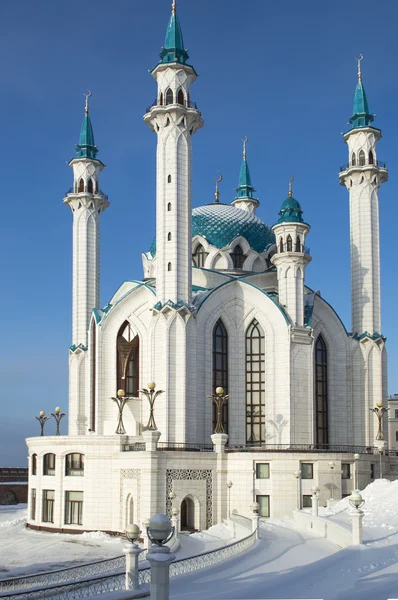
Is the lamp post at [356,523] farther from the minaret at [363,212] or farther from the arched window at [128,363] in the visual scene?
the minaret at [363,212]

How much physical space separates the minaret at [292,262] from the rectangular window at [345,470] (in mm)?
7823

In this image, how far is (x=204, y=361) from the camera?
1662 inches

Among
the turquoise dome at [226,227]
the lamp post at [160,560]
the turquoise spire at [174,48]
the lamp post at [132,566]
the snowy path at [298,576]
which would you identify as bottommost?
the snowy path at [298,576]

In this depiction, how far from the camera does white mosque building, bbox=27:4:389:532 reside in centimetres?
3750

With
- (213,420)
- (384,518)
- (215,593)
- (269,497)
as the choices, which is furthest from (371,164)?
(215,593)

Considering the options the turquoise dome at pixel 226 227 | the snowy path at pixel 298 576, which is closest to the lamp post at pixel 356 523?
the snowy path at pixel 298 576

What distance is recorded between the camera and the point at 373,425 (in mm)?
46250

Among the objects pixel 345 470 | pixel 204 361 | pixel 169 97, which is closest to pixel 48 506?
pixel 204 361

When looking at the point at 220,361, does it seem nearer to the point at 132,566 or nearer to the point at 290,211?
the point at 290,211

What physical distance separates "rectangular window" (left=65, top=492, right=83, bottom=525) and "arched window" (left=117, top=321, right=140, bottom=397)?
7.77 meters

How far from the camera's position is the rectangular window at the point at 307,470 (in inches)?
1487

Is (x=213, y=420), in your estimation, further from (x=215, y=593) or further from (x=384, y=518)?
(x=215, y=593)

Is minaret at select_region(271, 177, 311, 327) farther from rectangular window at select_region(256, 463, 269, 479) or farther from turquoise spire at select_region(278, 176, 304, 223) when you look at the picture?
rectangular window at select_region(256, 463, 269, 479)

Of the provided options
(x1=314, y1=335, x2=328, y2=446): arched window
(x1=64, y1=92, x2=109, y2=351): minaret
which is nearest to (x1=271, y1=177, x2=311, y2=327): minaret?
(x1=314, y1=335, x2=328, y2=446): arched window
